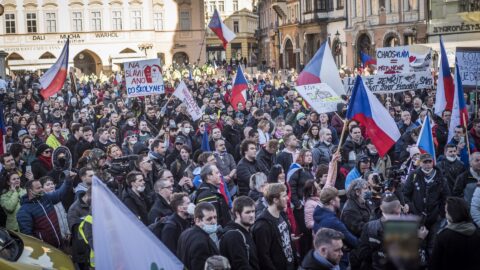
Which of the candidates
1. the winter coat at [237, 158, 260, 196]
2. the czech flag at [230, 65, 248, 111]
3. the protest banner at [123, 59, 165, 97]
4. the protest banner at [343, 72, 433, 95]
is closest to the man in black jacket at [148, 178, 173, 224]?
the winter coat at [237, 158, 260, 196]

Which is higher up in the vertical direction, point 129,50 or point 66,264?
point 129,50

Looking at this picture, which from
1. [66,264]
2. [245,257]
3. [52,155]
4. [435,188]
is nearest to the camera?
[245,257]

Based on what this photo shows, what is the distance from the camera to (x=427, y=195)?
8.27 metres

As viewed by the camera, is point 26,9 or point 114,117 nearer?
point 114,117

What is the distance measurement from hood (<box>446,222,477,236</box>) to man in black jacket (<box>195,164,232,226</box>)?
8.54 feet

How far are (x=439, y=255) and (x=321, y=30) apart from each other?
52.4m

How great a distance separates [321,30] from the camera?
56906 mm

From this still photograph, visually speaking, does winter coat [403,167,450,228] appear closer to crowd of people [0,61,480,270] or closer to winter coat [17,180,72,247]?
crowd of people [0,61,480,270]

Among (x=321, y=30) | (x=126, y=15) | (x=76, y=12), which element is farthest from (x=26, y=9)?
(x=321, y=30)

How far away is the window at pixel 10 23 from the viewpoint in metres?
61.6

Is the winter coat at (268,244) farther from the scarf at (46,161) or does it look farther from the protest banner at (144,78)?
the protest banner at (144,78)

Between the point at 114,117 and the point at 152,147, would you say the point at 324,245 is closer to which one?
the point at 152,147

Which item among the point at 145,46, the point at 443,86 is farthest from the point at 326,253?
the point at 145,46

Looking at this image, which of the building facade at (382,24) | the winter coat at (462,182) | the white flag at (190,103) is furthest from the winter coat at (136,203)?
the building facade at (382,24)
